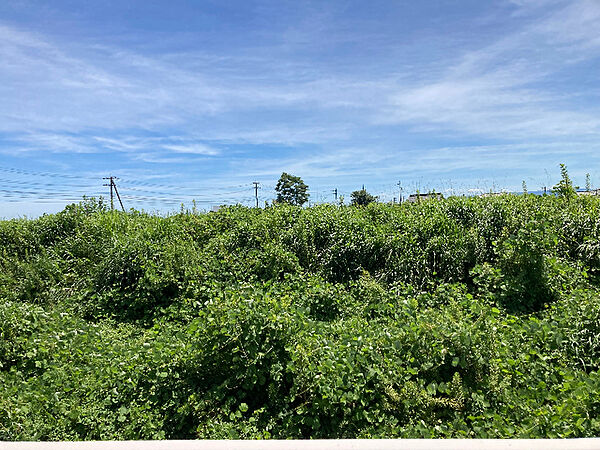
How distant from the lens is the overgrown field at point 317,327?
365 cm

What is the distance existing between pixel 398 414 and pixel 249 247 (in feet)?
14.2

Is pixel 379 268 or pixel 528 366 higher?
pixel 379 268

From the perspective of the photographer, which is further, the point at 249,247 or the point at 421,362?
the point at 249,247

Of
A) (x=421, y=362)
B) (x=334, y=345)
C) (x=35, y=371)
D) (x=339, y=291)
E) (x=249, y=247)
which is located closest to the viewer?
(x=421, y=362)

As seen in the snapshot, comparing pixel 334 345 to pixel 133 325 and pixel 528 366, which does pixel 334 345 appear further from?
pixel 133 325

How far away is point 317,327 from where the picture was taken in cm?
497

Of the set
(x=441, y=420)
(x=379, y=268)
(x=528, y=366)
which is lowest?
(x=441, y=420)

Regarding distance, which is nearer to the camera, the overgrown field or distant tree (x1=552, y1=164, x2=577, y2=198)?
the overgrown field

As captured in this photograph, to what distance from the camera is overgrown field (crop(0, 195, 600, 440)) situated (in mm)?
3654

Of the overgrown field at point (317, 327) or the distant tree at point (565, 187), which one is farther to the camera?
the distant tree at point (565, 187)

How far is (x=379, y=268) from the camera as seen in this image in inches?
270

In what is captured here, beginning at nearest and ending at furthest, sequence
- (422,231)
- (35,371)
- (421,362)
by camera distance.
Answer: (421,362) → (35,371) → (422,231)

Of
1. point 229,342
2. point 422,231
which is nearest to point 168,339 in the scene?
point 229,342

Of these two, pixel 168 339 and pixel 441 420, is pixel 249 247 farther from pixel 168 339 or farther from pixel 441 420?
pixel 441 420
